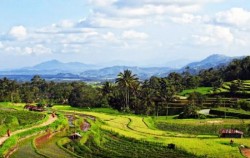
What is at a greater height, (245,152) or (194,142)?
(194,142)

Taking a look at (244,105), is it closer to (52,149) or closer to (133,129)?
(133,129)

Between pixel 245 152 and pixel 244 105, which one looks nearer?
pixel 245 152

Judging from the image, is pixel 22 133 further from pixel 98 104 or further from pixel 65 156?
pixel 98 104

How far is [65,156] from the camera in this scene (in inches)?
1654

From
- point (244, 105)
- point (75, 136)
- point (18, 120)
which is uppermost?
point (244, 105)

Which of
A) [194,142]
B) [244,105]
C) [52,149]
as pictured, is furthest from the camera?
[244,105]

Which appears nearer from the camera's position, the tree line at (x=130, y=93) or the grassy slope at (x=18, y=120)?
the grassy slope at (x=18, y=120)

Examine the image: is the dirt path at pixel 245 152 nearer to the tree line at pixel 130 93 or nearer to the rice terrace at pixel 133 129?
the rice terrace at pixel 133 129

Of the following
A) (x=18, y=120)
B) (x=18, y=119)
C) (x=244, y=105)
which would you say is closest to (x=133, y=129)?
(x=18, y=120)

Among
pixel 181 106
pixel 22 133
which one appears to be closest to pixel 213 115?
pixel 181 106

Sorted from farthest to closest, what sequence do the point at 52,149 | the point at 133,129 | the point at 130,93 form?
the point at 130,93 < the point at 133,129 < the point at 52,149

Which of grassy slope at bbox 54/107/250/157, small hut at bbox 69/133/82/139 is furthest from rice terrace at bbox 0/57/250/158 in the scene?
small hut at bbox 69/133/82/139

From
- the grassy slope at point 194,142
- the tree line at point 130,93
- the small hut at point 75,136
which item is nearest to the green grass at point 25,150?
the small hut at point 75,136

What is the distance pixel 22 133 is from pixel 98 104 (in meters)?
61.1
